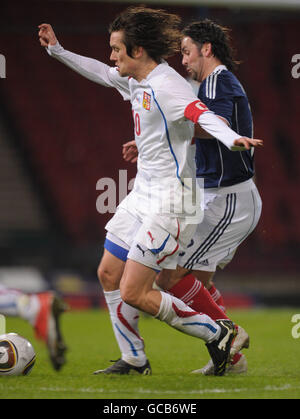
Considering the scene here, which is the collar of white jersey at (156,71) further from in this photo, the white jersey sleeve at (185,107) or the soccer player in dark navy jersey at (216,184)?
the soccer player in dark navy jersey at (216,184)

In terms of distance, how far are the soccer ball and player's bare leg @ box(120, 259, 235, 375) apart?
79cm

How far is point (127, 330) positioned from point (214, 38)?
1959 mm

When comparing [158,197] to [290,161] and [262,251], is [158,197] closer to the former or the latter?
[262,251]

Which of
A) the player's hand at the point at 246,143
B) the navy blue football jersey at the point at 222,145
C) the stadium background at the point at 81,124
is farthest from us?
the stadium background at the point at 81,124

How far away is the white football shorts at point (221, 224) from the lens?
16.3ft

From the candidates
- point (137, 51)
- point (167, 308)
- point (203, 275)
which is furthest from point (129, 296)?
point (137, 51)

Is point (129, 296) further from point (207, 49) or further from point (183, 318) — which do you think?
point (207, 49)

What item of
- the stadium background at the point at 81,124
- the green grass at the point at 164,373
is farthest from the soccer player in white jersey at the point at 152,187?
the stadium background at the point at 81,124

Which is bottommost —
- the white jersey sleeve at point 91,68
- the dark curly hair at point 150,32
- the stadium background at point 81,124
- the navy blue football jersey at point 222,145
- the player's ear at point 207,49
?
the stadium background at point 81,124

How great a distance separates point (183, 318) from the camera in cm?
459

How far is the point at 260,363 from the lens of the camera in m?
5.80

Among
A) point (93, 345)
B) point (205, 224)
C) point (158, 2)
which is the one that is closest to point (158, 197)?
point (205, 224)

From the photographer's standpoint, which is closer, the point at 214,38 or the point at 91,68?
the point at 214,38

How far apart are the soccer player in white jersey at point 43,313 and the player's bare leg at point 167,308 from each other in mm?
628
